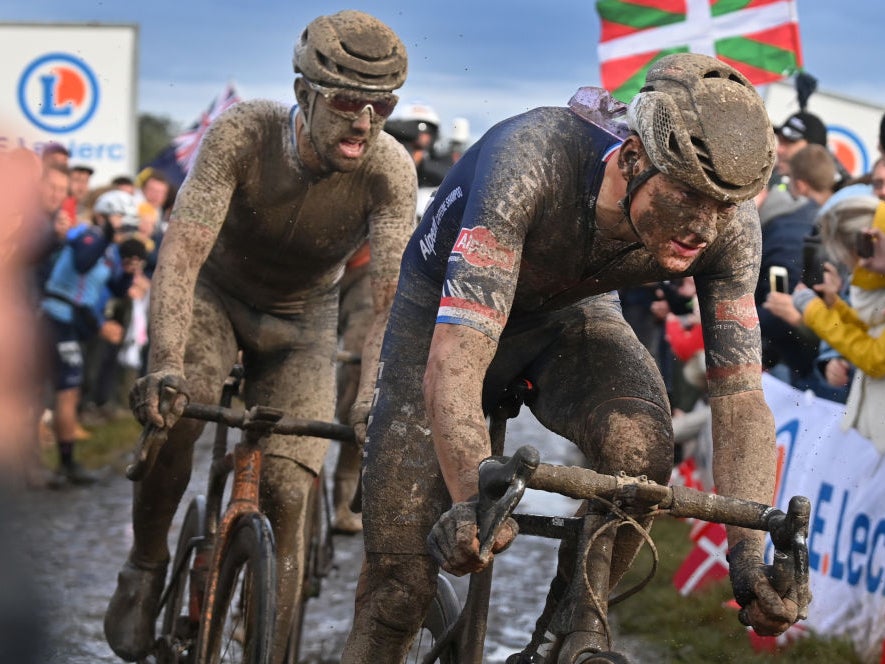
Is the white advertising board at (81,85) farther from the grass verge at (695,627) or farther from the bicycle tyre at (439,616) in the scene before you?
the bicycle tyre at (439,616)

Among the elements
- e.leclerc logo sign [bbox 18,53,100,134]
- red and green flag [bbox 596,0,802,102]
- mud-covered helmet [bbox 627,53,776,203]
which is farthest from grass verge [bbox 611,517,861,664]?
e.leclerc logo sign [bbox 18,53,100,134]

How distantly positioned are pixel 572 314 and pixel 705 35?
671cm

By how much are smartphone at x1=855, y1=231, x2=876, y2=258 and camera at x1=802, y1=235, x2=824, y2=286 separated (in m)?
0.74

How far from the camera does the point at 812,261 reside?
831 centimetres

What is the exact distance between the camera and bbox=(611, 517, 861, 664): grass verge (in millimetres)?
7113

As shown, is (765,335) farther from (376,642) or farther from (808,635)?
(376,642)

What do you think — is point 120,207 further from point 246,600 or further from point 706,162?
point 706,162

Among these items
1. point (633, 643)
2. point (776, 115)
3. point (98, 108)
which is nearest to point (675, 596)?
point (633, 643)

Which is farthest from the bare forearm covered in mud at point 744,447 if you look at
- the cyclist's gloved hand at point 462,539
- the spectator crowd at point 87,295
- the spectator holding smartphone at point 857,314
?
the spectator crowd at point 87,295

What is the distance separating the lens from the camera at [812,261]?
8188 millimetres

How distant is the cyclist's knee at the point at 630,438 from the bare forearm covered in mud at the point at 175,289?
6.05 feet

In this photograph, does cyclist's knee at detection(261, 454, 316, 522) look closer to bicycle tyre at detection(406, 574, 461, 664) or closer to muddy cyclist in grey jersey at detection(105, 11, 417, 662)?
muddy cyclist in grey jersey at detection(105, 11, 417, 662)

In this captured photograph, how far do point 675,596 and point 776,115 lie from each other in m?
13.5

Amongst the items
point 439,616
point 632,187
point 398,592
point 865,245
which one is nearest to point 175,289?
point 439,616
